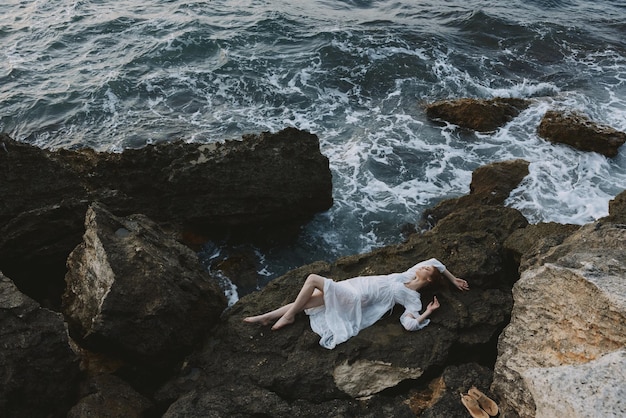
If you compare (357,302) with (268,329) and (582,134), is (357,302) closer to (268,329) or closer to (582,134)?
(268,329)

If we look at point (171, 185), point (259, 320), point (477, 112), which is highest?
point (259, 320)

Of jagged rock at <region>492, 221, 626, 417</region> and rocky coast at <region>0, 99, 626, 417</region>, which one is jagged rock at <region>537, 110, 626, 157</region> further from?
jagged rock at <region>492, 221, 626, 417</region>

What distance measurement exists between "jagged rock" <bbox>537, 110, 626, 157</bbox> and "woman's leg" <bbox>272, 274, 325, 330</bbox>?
9.55 meters

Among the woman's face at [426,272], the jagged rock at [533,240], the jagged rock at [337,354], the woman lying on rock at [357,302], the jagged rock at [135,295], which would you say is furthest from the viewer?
the woman's face at [426,272]

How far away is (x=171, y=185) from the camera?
372 inches

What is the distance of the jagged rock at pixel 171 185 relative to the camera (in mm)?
8062

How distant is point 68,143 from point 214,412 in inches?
434

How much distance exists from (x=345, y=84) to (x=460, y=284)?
11.3 m

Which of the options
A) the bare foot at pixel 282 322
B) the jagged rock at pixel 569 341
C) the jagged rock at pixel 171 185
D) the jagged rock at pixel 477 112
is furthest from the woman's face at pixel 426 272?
the jagged rock at pixel 477 112

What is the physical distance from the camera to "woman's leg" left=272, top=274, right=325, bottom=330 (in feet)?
21.0

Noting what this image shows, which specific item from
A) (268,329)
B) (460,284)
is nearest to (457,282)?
(460,284)

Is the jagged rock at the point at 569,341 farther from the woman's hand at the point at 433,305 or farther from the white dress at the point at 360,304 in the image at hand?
the white dress at the point at 360,304

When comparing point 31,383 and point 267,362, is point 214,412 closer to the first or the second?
point 267,362

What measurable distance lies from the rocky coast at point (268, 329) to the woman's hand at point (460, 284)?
0.32 ft
